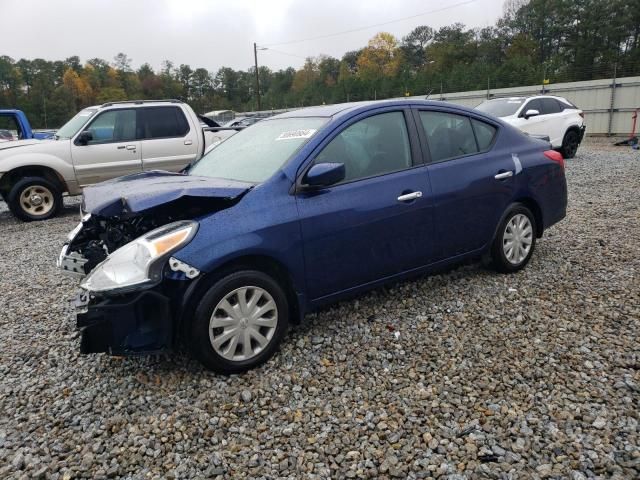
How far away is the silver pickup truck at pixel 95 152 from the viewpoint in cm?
841

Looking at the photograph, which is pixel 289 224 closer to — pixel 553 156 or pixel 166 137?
pixel 553 156

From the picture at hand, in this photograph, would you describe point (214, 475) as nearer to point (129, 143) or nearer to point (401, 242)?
point (401, 242)

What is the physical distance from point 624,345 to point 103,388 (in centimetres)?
336

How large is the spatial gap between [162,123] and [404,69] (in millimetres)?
50763

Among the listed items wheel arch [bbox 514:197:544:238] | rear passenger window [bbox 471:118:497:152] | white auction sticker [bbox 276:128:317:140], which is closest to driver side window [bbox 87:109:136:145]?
white auction sticker [bbox 276:128:317:140]

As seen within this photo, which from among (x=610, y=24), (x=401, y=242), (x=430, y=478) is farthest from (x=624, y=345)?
(x=610, y=24)

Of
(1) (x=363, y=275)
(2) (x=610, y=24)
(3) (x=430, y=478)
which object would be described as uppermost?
(2) (x=610, y=24)

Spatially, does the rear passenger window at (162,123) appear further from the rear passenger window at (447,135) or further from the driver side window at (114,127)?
the rear passenger window at (447,135)

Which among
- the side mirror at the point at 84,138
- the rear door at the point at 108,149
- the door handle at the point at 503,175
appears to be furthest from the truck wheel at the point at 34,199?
the door handle at the point at 503,175

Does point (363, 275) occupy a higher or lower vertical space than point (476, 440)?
higher

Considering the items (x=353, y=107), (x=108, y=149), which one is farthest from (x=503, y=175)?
(x=108, y=149)

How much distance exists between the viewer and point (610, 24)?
3997 centimetres

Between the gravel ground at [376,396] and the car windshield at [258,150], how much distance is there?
124 centimetres

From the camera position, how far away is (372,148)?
375cm
